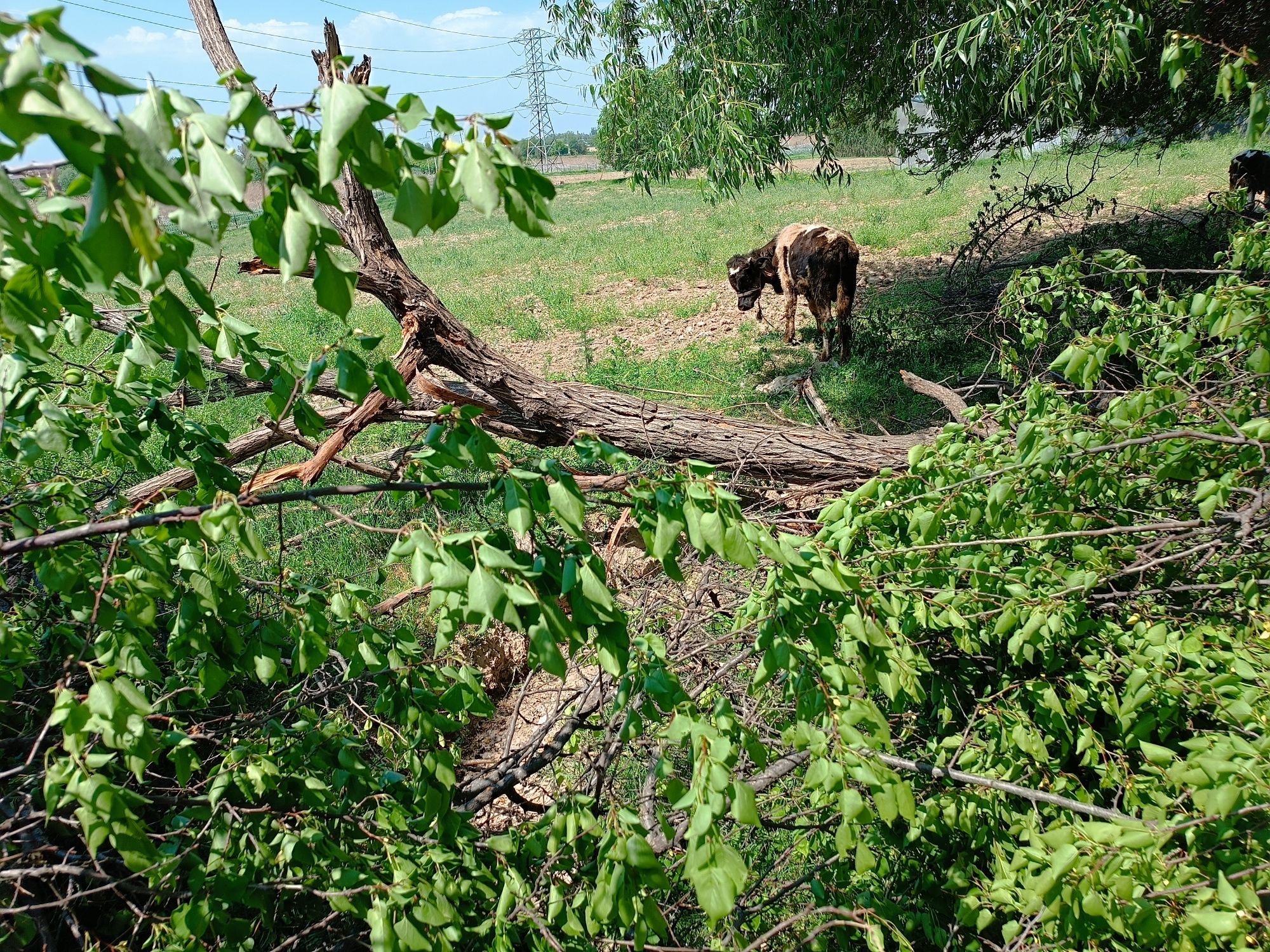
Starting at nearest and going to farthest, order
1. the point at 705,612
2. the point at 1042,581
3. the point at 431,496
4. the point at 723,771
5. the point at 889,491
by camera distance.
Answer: the point at 723,771, the point at 431,496, the point at 1042,581, the point at 889,491, the point at 705,612

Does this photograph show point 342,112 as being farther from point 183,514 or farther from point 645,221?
point 645,221

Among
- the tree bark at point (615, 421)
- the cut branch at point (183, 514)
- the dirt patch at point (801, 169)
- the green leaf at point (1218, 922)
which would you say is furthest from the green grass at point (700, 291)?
the dirt patch at point (801, 169)

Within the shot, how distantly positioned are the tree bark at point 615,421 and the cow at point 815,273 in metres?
3.83

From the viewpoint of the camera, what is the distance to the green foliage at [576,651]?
106cm

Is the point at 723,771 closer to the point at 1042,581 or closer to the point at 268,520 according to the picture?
the point at 1042,581

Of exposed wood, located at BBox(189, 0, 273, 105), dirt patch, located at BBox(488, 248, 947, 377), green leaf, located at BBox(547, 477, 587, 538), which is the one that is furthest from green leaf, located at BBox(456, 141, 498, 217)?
→ dirt patch, located at BBox(488, 248, 947, 377)

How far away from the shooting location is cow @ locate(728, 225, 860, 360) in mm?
8133

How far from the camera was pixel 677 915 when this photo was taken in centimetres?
254

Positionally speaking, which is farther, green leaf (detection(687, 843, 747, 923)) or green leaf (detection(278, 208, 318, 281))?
green leaf (detection(687, 843, 747, 923))

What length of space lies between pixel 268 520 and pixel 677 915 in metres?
4.28

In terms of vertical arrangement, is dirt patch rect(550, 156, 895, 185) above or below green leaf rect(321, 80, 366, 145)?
above

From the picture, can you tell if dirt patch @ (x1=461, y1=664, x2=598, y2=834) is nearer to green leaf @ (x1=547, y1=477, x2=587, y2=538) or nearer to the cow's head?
green leaf @ (x1=547, y1=477, x2=587, y2=538)

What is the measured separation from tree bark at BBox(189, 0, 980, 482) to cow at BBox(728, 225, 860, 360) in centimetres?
383

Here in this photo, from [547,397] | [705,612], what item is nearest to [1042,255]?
[547,397]
